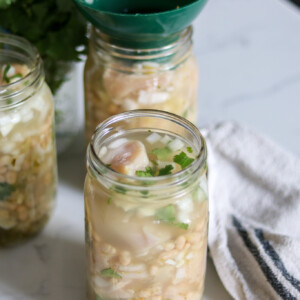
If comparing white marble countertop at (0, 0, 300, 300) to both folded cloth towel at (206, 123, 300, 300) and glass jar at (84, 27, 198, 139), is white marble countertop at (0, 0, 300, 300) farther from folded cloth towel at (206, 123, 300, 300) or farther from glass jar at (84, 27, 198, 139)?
glass jar at (84, 27, 198, 139)

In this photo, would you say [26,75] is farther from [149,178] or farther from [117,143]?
[149,178]

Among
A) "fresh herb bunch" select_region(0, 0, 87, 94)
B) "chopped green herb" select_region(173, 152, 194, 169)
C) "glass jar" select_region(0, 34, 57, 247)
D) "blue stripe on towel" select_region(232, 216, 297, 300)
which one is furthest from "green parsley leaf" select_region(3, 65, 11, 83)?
"blue stripe on towel" select_region(232, 216, 297, 300)

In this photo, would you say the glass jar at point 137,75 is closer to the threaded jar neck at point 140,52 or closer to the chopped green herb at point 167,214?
the threaded jar neck at point 140,52

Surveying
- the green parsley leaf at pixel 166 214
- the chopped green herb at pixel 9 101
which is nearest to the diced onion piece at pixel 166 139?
the green parsley leaf at pixel 166 214

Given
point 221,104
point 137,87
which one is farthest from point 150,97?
point 221,104

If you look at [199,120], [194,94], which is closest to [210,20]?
[199,120]

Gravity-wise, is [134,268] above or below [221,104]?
above

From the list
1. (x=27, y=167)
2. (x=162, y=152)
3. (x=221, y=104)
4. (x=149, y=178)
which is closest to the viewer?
(x=149, y=178)
